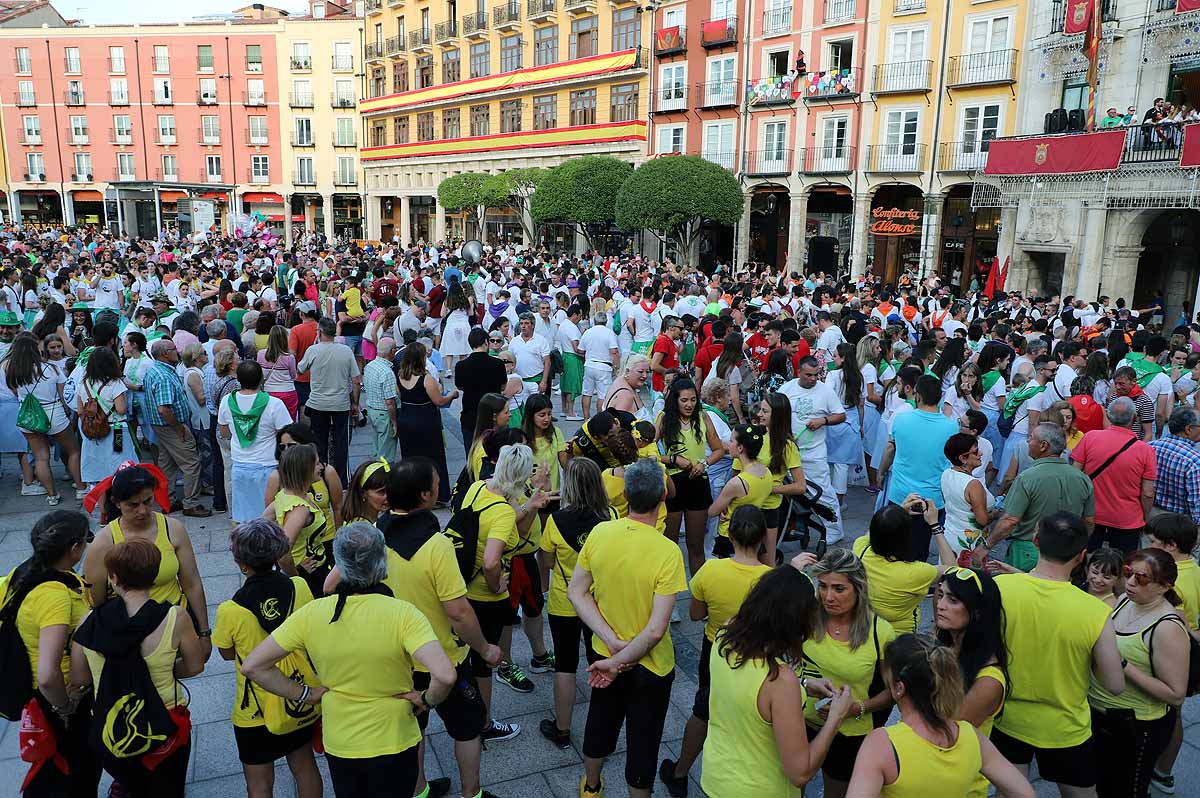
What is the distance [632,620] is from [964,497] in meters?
2.54

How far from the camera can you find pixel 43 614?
3.29 meters

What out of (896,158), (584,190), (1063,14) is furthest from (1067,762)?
(584,190)

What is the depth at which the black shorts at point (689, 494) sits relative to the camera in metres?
5.74

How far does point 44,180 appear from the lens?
54156mm

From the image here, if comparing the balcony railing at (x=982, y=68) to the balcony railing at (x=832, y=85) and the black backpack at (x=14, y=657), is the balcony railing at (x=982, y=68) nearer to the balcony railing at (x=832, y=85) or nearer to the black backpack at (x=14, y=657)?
the balcony railing at (x=832, y=85)

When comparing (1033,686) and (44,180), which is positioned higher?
(44,180)

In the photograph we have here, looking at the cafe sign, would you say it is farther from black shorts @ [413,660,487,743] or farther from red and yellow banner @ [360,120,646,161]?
black shorts @ [413,660,487,743]

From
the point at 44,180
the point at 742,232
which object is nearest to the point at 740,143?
the point at 742,232

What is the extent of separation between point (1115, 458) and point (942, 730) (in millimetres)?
3773

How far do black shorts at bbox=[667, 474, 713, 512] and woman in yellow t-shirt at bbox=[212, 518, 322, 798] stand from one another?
2.86m

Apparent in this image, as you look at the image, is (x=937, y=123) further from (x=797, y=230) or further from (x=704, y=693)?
(x=704, y=693)

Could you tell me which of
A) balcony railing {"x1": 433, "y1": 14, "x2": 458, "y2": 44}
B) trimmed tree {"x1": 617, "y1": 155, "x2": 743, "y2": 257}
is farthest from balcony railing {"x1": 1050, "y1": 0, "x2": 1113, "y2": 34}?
balcony railing {"x1": 433, "y1": 14, "x2": 458, "y2": 44}

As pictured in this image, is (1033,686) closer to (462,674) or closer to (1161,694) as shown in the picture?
(1161,694)

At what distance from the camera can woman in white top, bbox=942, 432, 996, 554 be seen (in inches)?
196
